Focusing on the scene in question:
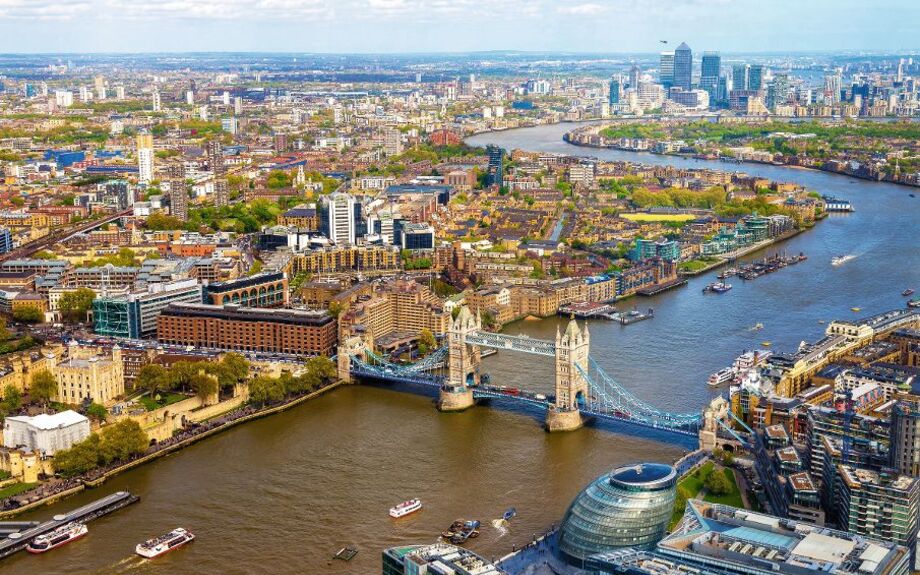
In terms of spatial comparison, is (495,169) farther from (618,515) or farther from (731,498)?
(618,515)

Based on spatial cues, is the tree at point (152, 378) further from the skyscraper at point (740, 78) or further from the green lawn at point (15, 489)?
the skyscraper at point (740, 78)

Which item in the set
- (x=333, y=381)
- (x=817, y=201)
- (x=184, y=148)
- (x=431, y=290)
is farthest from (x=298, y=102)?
(x=333, y=381)

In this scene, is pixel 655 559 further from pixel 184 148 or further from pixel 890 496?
pixel 184 148

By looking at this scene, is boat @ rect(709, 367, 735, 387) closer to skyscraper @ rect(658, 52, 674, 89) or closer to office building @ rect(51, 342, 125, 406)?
office building @ rect(51, 342, 125, 406)

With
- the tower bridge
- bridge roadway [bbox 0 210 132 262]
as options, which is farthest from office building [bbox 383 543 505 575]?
bridge roadway [bbox 0 210 132 262]

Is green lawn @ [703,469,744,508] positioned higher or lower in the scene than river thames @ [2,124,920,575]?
higher

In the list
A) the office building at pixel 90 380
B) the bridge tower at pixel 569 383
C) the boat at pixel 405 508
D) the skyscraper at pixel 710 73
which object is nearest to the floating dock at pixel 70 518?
the boat at pixel 405 508

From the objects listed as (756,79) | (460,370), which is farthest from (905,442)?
(756,79)
